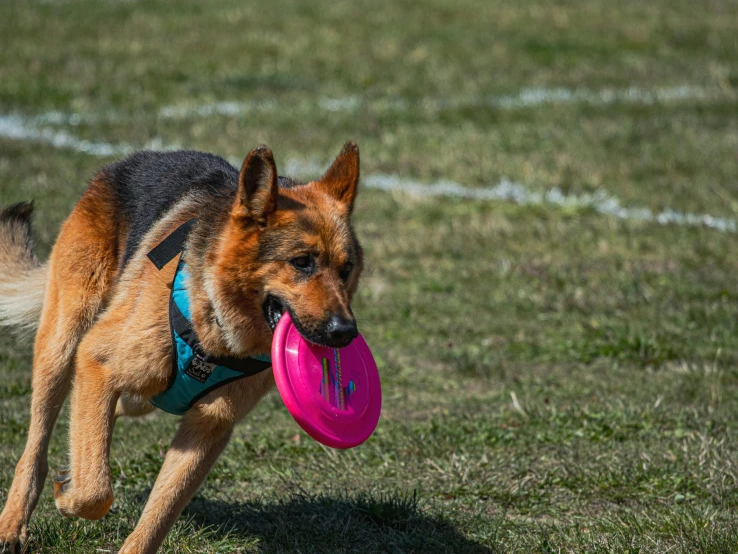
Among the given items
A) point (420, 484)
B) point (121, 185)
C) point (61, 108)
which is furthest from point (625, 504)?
point (61, 108)

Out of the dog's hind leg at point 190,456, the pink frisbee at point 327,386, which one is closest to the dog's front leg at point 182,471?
the dog's hind leg at point 190,456

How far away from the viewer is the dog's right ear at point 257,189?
3.99 meters

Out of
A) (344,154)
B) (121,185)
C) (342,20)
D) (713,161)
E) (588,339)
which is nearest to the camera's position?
(344,154)

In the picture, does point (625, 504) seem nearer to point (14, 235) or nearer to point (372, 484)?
point (372, 484)

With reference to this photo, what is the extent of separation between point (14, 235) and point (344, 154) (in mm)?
2226

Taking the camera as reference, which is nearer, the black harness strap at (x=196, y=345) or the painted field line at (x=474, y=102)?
the black harness strap at (x=196, y=345)

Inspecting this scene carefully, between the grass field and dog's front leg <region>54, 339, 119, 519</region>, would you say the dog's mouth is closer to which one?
dog's front leg <region>54, 339, 119, 519</region>

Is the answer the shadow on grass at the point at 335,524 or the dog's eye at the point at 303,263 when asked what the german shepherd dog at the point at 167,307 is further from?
the shadow on grass at the point at 335,524

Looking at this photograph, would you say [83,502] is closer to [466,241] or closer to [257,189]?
[257,189]

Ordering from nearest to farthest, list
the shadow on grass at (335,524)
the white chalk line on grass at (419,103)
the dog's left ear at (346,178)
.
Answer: the dog's left ear at (346,178) < the shadow on grass at (335,524) < the white chalk line on grass at (419,103)

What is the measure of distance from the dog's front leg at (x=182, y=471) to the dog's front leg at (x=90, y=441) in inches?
8.5

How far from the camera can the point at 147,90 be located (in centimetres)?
1346

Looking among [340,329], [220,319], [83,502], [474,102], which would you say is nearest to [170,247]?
[220,319]

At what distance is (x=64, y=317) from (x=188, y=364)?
96cm
